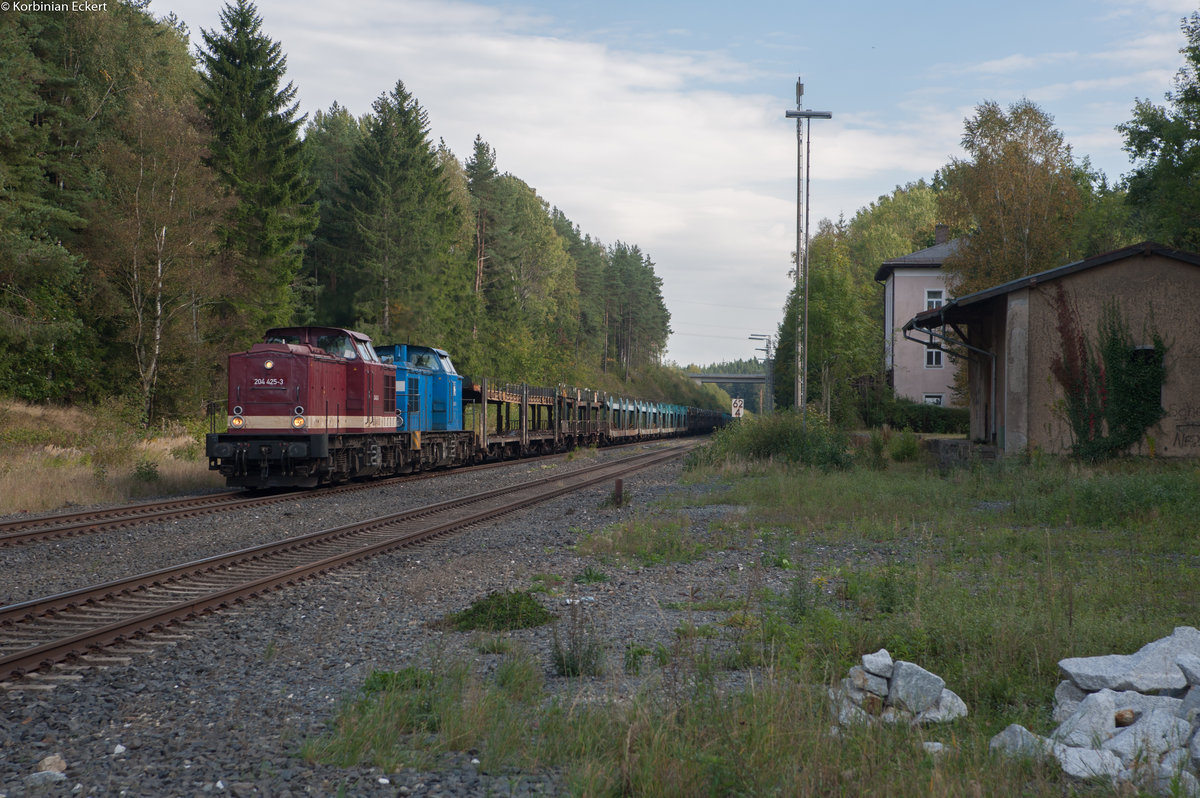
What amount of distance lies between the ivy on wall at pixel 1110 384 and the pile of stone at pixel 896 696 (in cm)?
1545

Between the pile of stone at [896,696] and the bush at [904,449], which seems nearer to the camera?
the pile of stone at [896,696]

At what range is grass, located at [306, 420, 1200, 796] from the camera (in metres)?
4.02

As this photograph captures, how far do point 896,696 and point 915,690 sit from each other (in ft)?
0.37

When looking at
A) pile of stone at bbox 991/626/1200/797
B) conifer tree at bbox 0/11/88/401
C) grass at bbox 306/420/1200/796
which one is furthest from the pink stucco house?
pile of stone at bbox 991/626/1200/797

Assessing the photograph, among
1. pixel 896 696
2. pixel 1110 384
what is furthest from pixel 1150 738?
pixel 1110 384

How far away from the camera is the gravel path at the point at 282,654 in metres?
4.27

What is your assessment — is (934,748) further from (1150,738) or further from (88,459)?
(88,459)

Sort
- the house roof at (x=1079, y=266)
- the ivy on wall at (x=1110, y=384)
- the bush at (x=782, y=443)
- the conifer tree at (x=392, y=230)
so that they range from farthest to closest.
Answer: the conifer tree at (x=392, y=230) < the bush at (x=782, y=443) < the ivy on wall at (x=1110, y=384) < the house roof at (x=1079, y=266)

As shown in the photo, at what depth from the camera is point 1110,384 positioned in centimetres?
1811

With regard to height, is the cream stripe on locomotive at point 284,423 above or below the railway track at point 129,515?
above

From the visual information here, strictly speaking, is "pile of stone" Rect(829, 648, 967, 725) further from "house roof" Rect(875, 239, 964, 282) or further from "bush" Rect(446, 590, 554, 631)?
"house roof" Rect(875, 239, 964, 282)

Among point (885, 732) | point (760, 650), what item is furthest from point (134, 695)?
point (885, 732)

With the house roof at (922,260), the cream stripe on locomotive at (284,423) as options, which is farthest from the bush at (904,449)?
the house roof at (922,260)

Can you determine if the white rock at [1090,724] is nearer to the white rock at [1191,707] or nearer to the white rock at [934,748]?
the white rock at [1191,707]
